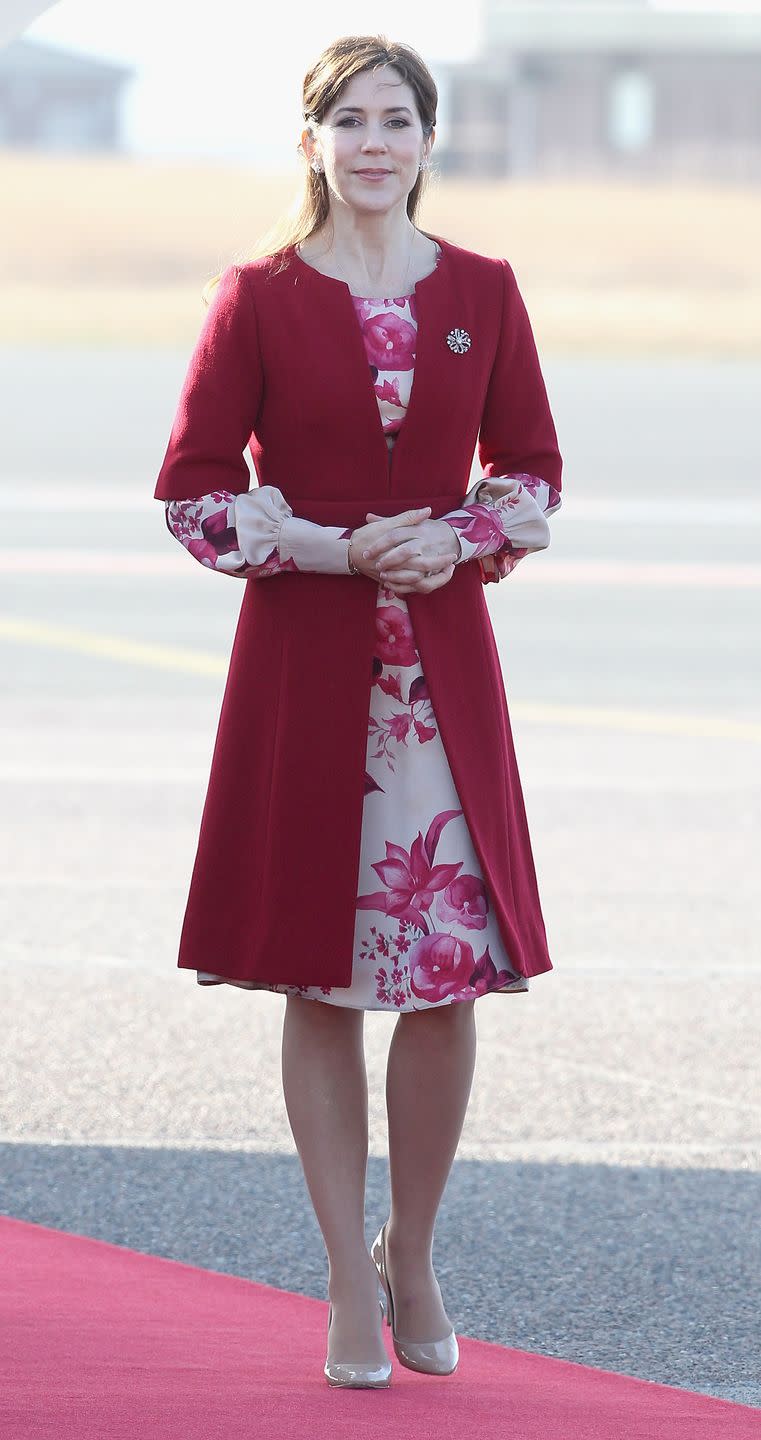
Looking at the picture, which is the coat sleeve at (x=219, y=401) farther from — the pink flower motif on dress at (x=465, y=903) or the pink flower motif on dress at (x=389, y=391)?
the pink flower motif on dress at (x=465, y=903)

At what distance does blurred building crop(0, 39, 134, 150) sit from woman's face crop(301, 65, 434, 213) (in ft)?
246

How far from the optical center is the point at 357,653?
281 cm

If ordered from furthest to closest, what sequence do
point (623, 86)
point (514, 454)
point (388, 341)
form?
1. point (623, 86)
2. point (514, 454)
3. point (388, 341)

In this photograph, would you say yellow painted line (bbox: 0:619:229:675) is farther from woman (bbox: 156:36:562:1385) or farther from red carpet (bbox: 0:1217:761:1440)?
woman (bbox: 156:36:562:1385)

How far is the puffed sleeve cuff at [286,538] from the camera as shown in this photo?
2771 millimetres

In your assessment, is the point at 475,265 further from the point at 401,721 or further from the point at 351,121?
the point at 401,721

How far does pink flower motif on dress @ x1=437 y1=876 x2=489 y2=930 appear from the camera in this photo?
9.23 ft

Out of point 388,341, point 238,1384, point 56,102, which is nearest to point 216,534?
point 388,341

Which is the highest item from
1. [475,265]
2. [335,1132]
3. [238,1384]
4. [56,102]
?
[56,102]

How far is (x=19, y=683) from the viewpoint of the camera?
1023 centimetres

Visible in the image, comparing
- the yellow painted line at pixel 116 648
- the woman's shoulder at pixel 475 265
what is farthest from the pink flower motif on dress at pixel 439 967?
the yellow painted line at pixel 116 648

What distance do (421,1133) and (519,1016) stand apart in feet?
7.56

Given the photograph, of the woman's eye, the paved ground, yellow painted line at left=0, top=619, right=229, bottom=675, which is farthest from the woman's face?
Answer: yellow painted line at left=0, top=619, right=229, bottom=675

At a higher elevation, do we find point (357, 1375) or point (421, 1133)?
point (421, 1133)
